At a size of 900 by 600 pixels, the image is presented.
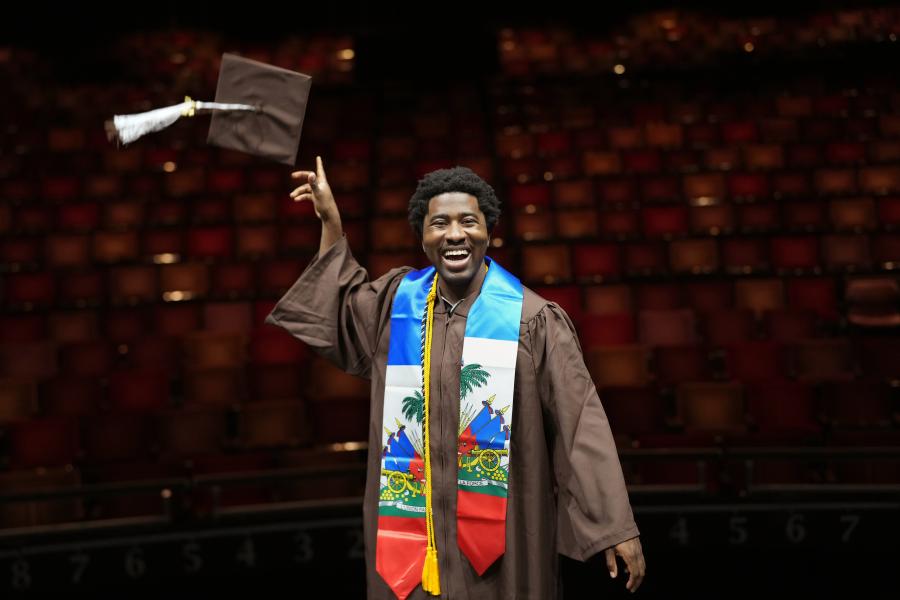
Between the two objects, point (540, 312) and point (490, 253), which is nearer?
point (540, 312)

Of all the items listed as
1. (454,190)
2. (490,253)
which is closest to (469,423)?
(454,190)

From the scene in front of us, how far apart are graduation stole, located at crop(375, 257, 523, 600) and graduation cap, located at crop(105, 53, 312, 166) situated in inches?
13.7

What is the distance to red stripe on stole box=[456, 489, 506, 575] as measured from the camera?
3.66 feet

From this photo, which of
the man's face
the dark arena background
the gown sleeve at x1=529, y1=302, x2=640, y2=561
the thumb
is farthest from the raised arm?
the dark arena background

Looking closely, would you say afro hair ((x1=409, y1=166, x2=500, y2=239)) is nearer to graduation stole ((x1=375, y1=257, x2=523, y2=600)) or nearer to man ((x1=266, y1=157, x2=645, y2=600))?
man ((x1=266, y1=157, x2=645, y2=600))

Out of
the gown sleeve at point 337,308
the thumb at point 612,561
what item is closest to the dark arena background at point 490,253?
the gown sleeve at point 337,308

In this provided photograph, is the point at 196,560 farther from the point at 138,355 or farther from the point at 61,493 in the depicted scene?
the point at 138,355

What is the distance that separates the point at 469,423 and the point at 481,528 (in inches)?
6.0

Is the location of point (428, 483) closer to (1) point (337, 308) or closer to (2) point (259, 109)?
(1) point (337, 308)

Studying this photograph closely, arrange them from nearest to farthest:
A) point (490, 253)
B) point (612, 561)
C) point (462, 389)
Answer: point (612, 561) → point (462, 389) → point (490, 253)

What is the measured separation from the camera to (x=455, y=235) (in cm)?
117

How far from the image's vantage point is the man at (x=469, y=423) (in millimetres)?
1119

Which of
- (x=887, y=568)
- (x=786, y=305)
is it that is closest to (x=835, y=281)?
(x=786, y=305)

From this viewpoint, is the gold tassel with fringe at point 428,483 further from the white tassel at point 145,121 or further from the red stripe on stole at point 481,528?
the white tassel at point 145,121
